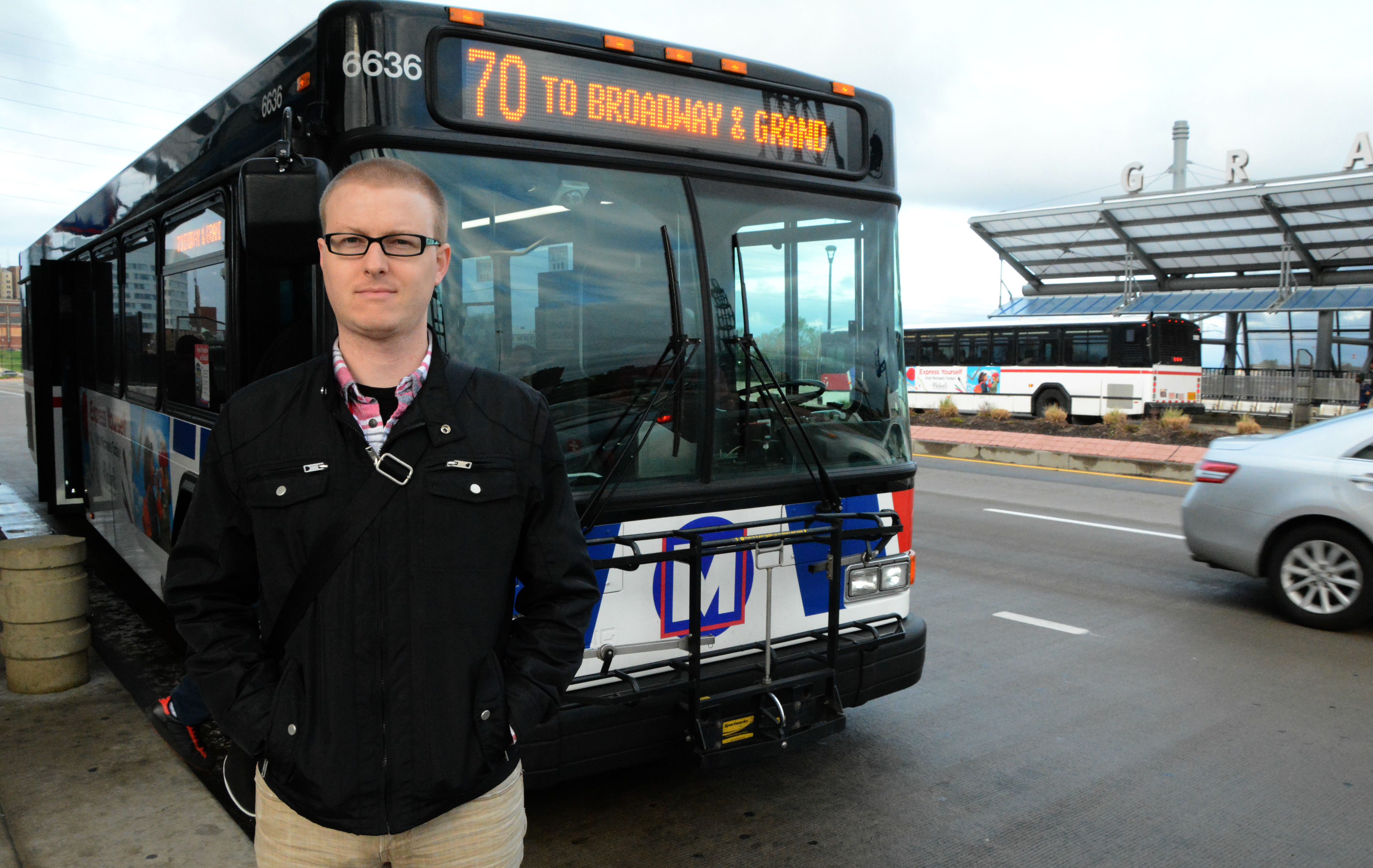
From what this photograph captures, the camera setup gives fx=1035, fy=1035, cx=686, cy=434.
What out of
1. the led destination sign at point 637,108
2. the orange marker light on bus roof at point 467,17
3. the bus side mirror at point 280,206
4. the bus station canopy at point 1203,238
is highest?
the bus station canopy at point 1203,238

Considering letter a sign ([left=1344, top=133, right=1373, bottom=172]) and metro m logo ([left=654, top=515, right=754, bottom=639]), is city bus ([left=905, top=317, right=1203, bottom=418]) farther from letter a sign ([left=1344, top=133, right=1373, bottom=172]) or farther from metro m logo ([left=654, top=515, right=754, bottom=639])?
metro m logo ([left=654, top=515, right=754, bottom=639])

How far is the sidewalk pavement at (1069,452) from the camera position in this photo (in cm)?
1709

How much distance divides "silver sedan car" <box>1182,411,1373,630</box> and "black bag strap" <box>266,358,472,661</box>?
7005 mm

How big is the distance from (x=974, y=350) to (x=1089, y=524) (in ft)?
69.9

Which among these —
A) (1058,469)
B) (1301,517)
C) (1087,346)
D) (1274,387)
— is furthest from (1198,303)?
(1301,517)

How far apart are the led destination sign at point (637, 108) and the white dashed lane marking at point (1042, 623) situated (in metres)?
4.01

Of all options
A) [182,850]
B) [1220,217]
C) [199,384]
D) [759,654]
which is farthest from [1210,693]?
[1220,217]

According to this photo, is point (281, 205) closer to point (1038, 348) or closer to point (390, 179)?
point (390, 179)

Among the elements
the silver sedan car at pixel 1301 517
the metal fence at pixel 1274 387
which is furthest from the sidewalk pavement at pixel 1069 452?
the metal fence at pixel 1274 387

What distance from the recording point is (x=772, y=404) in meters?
4.07

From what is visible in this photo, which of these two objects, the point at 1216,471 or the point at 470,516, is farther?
the point at 1216,471

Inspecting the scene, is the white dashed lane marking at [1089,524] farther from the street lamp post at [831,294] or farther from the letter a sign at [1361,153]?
the letter a sign at [1361,153]

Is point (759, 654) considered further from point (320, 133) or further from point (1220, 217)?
point (1220, 217)

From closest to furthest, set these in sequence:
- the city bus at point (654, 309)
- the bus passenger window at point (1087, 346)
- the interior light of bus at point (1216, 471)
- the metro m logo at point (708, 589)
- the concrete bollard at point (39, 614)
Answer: the city bus at point (654, 309), the metro m logo at point (708, 589), the concrete bollard at point (39, 614), the interior light of bus at point (1216, 471), the bus passenger window at point (1087, 346)
